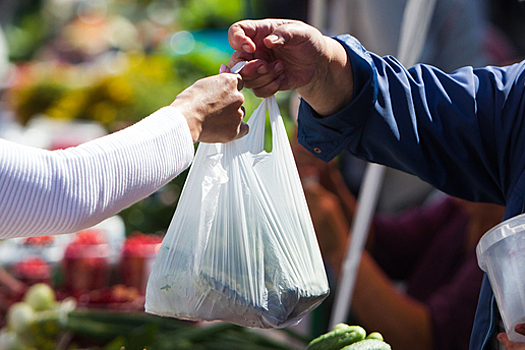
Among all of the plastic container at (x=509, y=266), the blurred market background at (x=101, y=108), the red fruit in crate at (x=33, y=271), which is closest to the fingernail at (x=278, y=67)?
the plastic container at (x=509, y=266)

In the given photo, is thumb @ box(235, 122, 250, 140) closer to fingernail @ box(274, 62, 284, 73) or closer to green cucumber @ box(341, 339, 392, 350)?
fingernail @ box(274, 62, 284, 73)

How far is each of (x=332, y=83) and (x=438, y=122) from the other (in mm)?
238

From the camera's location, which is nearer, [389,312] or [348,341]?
[348,341]

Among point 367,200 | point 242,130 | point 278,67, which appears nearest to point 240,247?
point 242,130

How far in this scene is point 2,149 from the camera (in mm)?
650

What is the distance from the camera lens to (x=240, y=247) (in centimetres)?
87

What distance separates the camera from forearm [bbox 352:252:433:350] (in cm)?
155

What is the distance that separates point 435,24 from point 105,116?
85.0 inches

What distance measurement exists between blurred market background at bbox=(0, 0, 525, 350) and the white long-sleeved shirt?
65cm

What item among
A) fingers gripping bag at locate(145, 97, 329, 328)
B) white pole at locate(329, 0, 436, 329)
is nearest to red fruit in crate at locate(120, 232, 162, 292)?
white pole at locate(329, 0, 436, 329)

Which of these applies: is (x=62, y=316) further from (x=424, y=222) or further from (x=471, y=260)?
(x=424, y=222)

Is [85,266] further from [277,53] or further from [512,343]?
[512,343]

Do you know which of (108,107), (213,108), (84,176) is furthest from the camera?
(108,107)

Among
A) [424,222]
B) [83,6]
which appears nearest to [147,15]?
[83,6]
